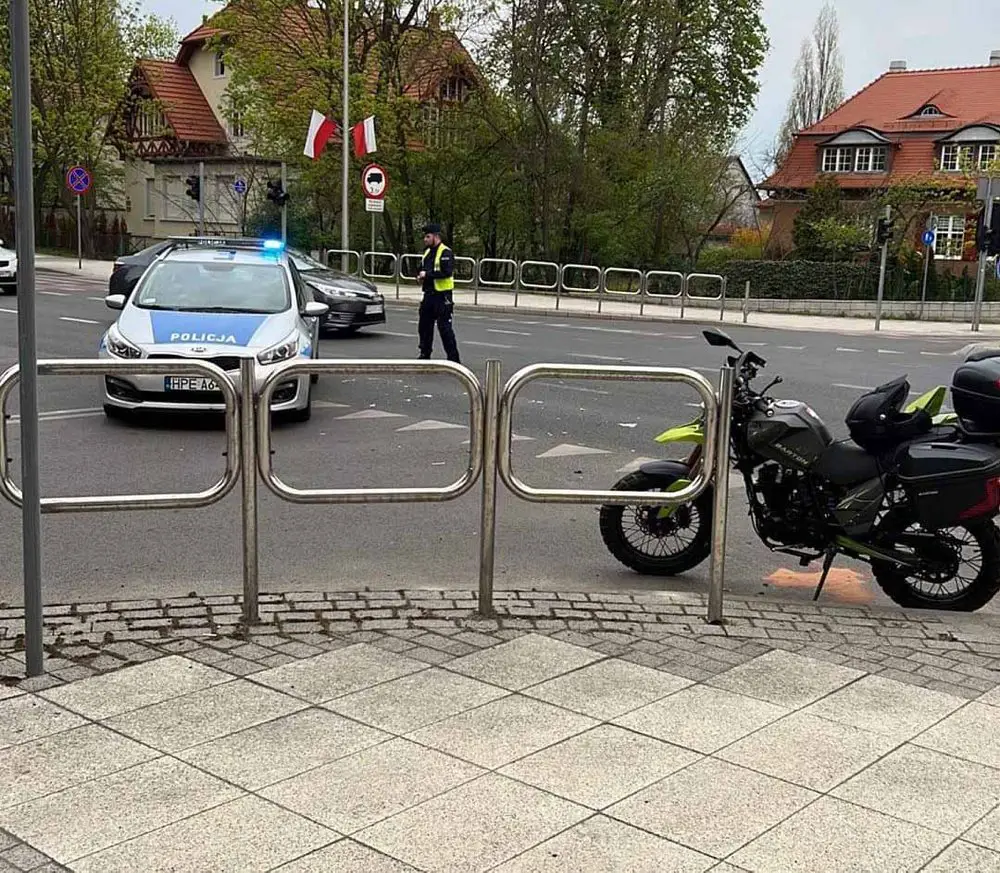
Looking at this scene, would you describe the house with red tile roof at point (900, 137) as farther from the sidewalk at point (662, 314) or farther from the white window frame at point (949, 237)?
the sidewalk at point (662, 314)

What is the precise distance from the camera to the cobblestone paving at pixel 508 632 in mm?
5062

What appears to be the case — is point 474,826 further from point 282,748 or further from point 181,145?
point 181,145

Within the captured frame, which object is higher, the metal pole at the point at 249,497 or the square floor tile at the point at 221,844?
the metal pole at the point at 249,497

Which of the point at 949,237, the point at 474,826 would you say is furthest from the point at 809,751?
the point at 949,237

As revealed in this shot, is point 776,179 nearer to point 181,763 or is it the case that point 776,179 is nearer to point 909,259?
point 909,259

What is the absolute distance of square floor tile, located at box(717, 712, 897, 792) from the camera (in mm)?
3998

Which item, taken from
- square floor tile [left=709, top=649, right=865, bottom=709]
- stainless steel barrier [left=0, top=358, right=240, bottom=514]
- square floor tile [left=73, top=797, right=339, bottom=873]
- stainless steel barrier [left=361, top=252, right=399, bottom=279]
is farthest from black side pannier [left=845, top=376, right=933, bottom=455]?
stainless steel barrier [left=361, top=252, right=399, bottom=279]

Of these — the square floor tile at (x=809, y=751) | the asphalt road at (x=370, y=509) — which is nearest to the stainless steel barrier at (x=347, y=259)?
the asphalt road at (x=370, y=509)

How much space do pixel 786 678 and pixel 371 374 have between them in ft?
7.15

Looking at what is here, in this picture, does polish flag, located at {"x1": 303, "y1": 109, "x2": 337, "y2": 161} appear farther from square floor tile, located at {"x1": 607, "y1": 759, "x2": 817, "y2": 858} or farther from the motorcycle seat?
square floor tile, located at {"x1": 607, "y1": 759, "x2": 817, "y2": 858}

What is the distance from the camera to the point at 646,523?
659 cm

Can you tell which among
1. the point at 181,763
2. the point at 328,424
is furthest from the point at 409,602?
the point at 328,424

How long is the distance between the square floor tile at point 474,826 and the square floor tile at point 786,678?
1.31m

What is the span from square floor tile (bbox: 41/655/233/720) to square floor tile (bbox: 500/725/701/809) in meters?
1.38
